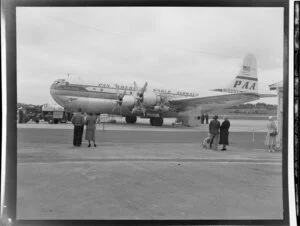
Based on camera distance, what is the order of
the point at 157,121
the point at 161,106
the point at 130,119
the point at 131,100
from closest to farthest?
the point at 131,100 < the point at 161,106 < the point at 157,121 < the point at 130,119

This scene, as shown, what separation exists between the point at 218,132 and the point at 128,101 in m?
10.3

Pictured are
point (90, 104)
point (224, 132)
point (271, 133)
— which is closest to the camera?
point (271, 133)

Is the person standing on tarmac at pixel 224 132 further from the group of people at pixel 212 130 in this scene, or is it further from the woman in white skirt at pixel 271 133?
the woman in white skirt at pixel 271 133

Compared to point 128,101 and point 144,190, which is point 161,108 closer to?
point 128,101

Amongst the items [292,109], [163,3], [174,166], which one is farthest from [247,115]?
[163,3]

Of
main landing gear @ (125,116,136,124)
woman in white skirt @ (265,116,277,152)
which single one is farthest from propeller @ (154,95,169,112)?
woman in white skirt @ (265,116,277,152)

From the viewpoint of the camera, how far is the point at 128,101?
20000 mm

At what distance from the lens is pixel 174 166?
7.30m

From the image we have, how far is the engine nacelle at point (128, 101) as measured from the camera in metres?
19.9

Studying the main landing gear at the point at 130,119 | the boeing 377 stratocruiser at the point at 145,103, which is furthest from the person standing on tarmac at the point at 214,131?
the main landing gear at the point at 130,119

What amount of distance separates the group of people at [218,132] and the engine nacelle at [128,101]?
9853 millimetres

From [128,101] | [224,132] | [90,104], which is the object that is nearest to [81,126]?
[224,132]

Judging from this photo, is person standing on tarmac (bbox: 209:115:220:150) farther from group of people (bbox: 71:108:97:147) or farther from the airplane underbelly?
the airplane underbelly

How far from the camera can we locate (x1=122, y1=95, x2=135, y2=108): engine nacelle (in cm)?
1989
